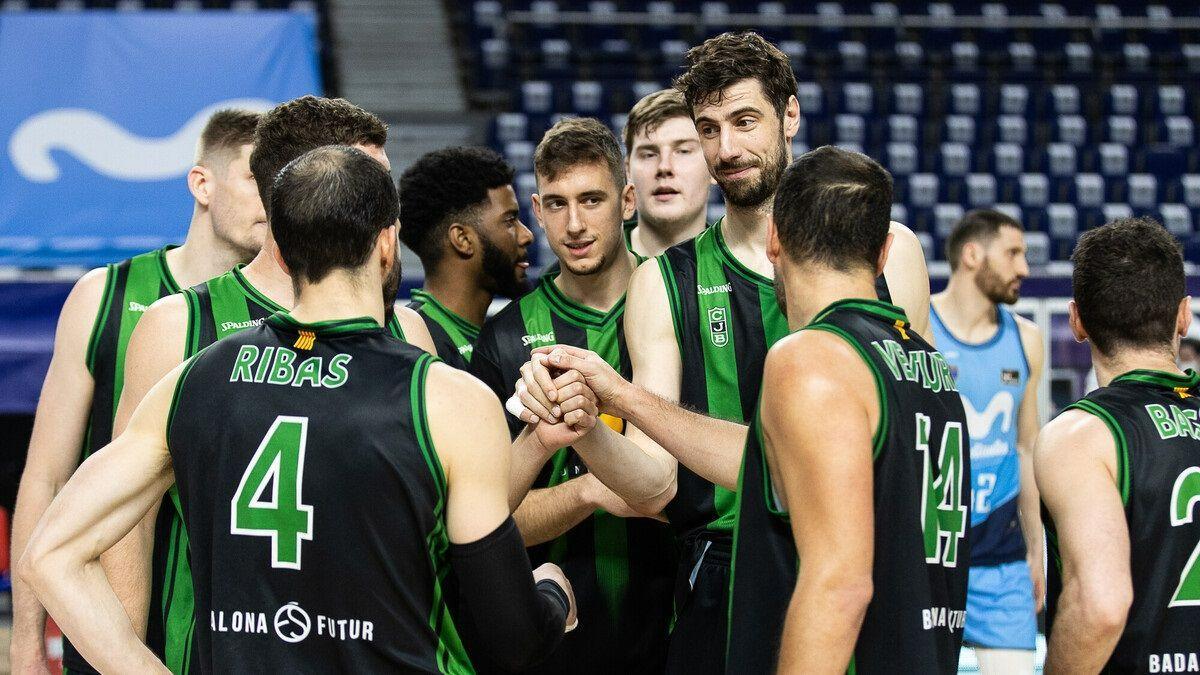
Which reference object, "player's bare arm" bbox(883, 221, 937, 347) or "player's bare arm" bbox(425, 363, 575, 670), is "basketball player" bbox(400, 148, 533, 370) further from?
"player's bare arm" bbox(425, 363, 575, 670)

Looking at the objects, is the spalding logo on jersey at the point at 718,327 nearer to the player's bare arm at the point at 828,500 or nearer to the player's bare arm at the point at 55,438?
the player's bare arm at the point at 828,500

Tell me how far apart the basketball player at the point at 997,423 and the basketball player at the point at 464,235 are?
2.48 m

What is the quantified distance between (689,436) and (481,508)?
84 cm

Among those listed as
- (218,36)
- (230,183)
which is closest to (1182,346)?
(230,183)

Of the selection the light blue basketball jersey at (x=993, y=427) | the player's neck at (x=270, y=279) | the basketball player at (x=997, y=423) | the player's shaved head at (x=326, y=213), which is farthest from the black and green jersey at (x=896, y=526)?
the light blue basketball jersey at (x=993, y=427)

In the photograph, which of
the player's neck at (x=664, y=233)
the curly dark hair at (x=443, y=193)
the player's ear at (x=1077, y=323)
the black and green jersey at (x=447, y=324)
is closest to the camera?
the player's ear at (x=1077, y=323)

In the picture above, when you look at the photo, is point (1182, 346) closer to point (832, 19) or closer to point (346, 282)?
point (346, 282)

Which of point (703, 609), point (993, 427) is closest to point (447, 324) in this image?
point (703, 609)

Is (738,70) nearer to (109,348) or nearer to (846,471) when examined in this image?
(846,471)

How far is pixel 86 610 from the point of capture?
7.41ft

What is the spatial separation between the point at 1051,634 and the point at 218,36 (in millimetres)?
8559

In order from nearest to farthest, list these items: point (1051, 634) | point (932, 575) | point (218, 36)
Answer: point (932, 575)
point (1051, 634)
point (218, 36)

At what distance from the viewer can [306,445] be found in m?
2.19

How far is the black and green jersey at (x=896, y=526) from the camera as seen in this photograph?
225 cm
